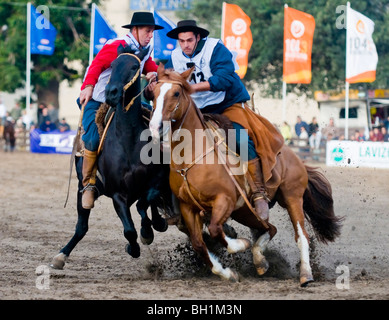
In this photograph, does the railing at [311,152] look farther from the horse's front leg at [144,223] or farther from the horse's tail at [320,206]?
the horse's front leg at [144,223]

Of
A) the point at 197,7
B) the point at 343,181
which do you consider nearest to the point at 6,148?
the point at 197,7

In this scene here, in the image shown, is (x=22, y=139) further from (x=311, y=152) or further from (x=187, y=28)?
(x=187, y=28)

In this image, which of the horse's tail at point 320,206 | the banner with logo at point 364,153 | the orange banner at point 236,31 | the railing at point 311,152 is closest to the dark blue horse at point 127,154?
the horse's tail at point 320,206

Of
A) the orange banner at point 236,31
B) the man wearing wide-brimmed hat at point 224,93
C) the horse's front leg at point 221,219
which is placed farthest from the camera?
the orange banner at point 236,31

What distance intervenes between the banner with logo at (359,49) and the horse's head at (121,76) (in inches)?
640

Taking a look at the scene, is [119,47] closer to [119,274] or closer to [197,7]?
[119,274]

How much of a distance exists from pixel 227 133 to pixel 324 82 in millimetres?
27196

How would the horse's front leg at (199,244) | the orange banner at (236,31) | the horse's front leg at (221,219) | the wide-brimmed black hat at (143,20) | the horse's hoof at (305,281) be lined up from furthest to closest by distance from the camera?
the orange banner at (236,31), the wide-brimmed black hat at (143,20), the horse's front leg at (199,244), the horse's hoof at (305,281), the horse's front leg at (221,219)

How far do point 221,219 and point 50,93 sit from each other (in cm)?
3130

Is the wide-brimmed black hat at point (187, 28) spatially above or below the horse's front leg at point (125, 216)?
above

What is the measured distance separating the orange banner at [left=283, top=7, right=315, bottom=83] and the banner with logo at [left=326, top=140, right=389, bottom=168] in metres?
2.59

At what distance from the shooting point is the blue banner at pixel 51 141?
Answer: 28.1 m

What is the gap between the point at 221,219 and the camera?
22.6ft

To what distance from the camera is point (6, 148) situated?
2981 centimetres
